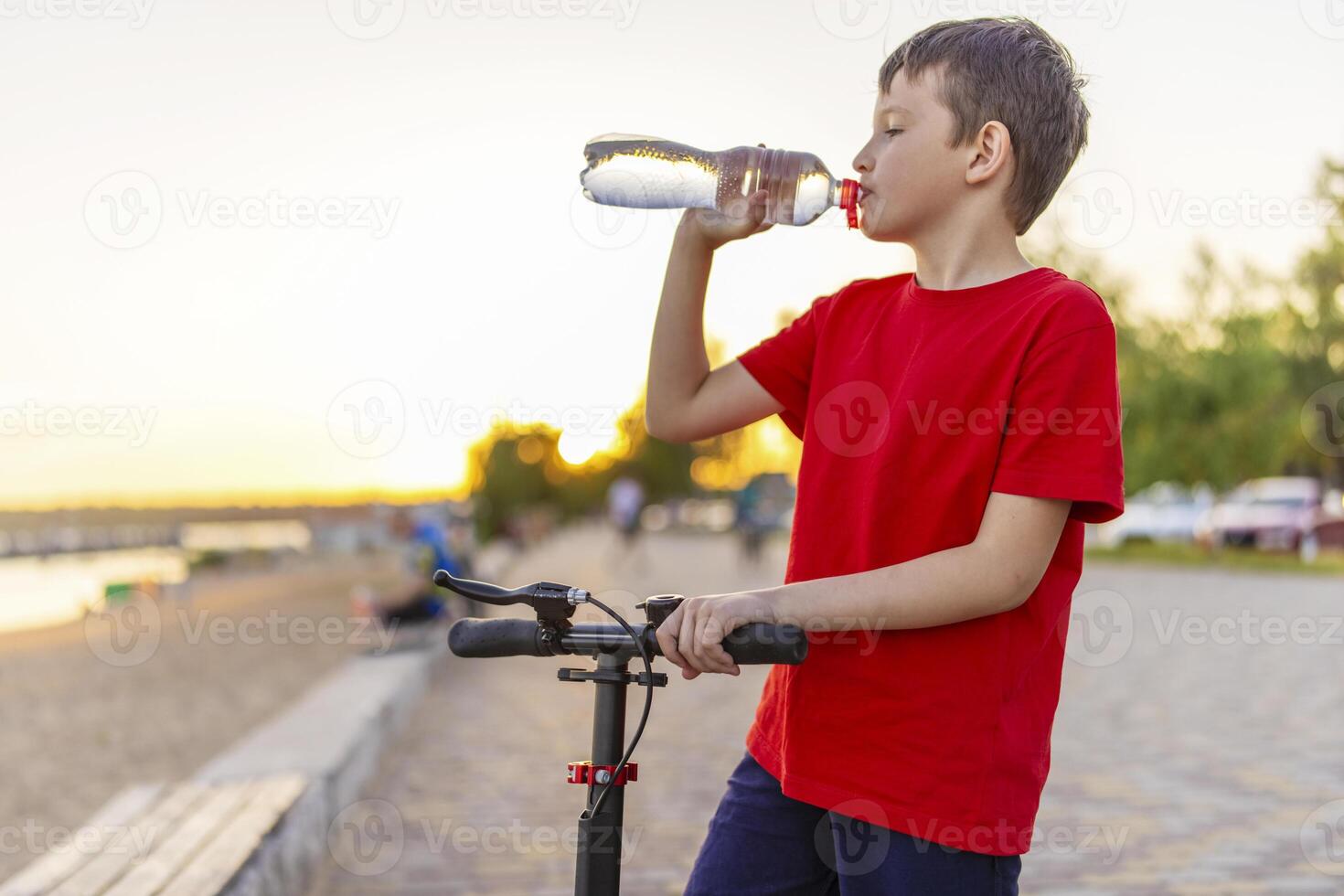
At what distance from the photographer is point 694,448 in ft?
254

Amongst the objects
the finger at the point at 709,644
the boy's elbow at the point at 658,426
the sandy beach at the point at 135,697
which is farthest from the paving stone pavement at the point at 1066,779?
the sandy beach at the point at 135,697

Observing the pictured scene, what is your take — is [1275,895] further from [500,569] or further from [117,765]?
[500,569]

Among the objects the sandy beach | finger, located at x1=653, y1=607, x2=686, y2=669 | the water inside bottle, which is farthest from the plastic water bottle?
the sandy beach

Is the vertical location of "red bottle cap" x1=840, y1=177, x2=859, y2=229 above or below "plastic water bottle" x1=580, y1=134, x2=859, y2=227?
below

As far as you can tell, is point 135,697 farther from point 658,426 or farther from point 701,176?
point 701,176

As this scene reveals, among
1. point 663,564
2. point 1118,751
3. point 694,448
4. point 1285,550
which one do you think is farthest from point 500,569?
point 694,448

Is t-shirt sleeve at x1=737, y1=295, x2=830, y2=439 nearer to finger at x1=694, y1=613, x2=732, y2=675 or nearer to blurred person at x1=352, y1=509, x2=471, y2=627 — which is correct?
finger at x1=694, y1=613, x2=732, y2=675

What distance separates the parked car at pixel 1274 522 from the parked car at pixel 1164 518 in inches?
139

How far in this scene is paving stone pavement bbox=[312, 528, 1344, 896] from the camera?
4.92 metres

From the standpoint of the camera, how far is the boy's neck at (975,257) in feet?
6.65

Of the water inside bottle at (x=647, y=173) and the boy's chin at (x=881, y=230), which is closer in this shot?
the boy's chin at (x=881, y=230)

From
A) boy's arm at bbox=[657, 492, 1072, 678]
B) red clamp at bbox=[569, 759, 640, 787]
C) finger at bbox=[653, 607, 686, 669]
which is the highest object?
boy's arm at bbox=[657, 492, 1072, 678]

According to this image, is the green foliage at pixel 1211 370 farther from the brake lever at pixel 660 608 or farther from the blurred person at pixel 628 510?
the brake lever at pixel 660 608

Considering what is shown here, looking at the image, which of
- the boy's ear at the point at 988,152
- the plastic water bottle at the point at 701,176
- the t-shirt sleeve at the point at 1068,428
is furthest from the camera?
the plastic water bottle at the point at 701,176
